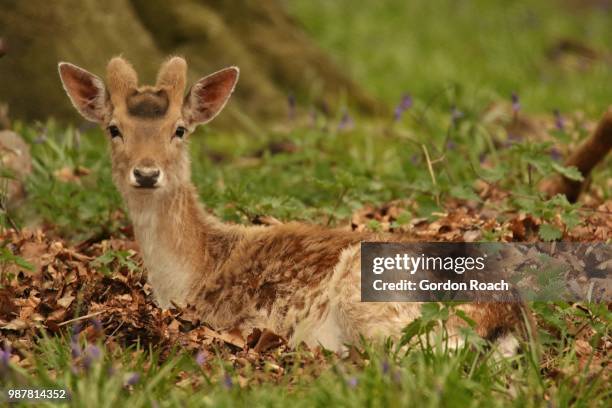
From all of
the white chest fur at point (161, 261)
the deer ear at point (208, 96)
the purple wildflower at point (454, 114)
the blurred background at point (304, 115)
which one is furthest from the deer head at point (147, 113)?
the purple wildflower at point (454, 114)

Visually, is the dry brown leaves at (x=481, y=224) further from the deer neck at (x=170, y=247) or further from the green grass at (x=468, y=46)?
the green grass at (x=468, y=46)

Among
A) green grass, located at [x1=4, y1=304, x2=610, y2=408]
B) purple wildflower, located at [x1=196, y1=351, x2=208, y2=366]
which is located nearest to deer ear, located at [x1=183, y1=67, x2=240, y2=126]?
green grass, located at [x1=4, y1=304, x2=610, y2=408]

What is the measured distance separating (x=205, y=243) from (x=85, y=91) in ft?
3.89

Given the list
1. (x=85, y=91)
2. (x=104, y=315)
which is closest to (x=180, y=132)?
(x=85, y=91)

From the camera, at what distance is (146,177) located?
17.9 ft

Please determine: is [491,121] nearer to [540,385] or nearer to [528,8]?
[540,385]

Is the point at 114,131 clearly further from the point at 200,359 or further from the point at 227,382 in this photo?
the point at 227,382

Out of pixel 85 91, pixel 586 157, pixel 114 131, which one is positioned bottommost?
pixel 114 131

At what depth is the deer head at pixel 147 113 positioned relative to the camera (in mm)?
5645

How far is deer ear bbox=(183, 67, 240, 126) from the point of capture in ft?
19.7

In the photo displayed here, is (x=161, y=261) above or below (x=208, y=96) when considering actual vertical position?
below

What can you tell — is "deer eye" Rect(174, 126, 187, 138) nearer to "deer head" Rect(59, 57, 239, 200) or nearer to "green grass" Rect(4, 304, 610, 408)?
"deer head" Rect(59, 57, 239, 200)

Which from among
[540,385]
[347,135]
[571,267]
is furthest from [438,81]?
[540,385]

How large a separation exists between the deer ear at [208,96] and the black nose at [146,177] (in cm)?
63
